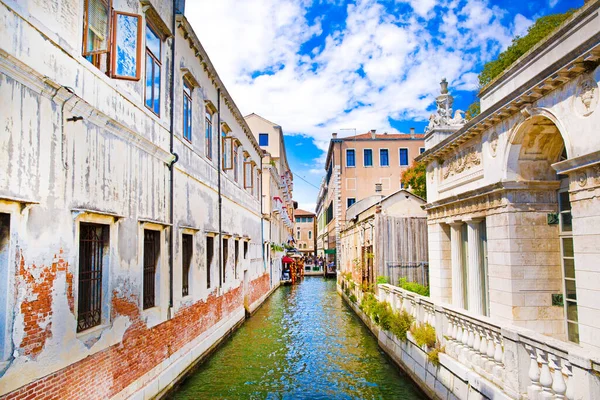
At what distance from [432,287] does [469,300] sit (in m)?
1.50

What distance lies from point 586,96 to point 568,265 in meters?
2.87

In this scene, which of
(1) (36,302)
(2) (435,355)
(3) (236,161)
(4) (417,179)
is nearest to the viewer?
(1) (36,302)

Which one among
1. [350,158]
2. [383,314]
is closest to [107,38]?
[383,314]

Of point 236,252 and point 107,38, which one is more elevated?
point 107,38

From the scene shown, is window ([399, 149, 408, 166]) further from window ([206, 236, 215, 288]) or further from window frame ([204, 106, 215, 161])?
window ([206, 236, 215, 288])

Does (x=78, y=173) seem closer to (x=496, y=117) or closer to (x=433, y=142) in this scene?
(x=496, y=117)

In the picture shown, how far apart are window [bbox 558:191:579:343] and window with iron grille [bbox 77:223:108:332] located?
7.00m

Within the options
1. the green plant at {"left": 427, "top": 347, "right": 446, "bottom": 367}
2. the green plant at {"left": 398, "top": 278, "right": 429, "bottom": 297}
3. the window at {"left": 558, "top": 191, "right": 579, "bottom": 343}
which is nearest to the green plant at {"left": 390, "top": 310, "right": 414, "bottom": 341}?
the green plant at {"left": 427, "top": 347, "right": 446, "bottom": 367}

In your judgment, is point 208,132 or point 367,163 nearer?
point 208,132

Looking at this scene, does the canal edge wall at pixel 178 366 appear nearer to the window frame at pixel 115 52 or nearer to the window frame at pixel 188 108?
the window frame at pixel 115 52

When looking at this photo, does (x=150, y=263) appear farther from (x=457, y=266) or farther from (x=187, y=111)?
(x=457, y=266)

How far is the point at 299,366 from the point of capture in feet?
33.2

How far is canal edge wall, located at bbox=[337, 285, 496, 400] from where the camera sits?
6094 millimetres

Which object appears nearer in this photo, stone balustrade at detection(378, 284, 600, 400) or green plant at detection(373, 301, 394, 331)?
stone balustrade at detection(378, 284, 600, 400)
